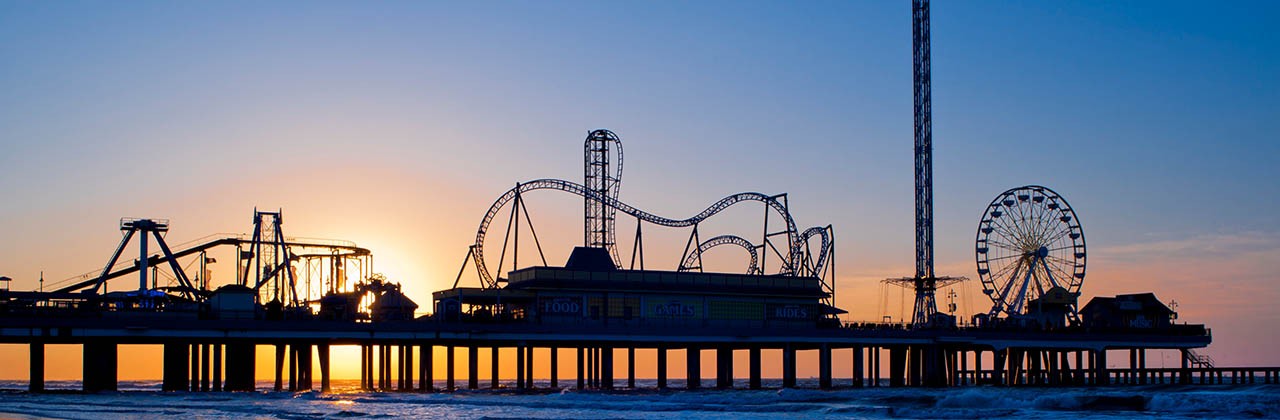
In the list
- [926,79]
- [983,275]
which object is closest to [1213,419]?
[983,275]

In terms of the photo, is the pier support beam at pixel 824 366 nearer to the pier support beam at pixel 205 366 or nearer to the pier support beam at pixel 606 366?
the pier support beam at pixel 606 366

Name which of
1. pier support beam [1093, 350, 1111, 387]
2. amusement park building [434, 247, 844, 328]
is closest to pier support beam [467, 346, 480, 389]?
amusement park building [434, 247, 844, 328]

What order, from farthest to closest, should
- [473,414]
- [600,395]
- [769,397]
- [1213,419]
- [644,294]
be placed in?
[644,294] < [600,395] < [769,397] < [473,414] < [1213,419]

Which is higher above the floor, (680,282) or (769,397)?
(680,282)

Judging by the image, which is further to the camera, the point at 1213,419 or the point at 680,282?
the point at 680,282

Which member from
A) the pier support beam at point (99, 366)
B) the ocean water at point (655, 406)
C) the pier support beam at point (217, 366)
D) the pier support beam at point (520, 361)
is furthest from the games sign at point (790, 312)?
the pier support beam at point (99, 366)

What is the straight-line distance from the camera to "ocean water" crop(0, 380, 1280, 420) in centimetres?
5447

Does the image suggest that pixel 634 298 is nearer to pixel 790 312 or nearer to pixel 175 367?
pixel 790 312

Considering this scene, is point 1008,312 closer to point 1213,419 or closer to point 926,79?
point 926,79

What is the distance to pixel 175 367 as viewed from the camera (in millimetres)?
76062

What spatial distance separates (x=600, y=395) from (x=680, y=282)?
38.7ft

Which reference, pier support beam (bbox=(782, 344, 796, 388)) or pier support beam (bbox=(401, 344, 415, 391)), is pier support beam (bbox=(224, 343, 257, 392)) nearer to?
pier support beam (bbox=(401, 344, 415, 391))

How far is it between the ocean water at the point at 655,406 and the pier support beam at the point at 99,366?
1.06 meters

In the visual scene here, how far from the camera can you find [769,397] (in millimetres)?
68438
